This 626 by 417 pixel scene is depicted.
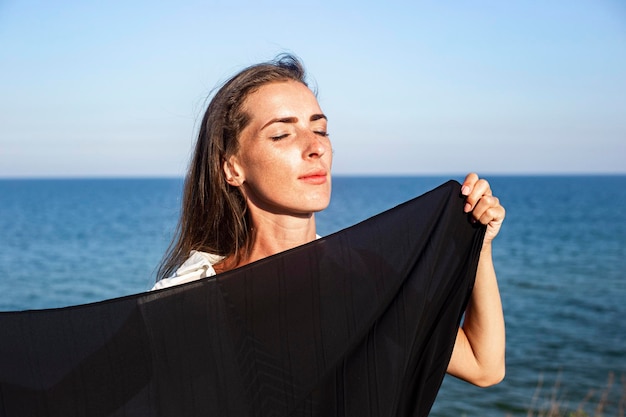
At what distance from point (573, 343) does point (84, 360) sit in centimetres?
1598

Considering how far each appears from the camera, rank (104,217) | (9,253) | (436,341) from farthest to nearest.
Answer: (104,217)
(9,253)
(436,341)

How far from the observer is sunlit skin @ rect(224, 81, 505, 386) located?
2633 mm

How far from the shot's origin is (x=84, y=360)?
7.63ft

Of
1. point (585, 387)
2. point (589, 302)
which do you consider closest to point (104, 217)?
point (589, 302)

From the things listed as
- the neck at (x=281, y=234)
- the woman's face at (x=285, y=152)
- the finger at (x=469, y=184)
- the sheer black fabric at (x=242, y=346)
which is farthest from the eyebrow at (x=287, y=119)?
the finger at (x=469, y=184)

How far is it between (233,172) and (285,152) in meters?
0.34

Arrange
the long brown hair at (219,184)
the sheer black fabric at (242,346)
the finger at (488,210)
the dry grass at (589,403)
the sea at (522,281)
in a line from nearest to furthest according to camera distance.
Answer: the sheer black fabric at (242,346) < the finger at (488,210) < the long brown hair at (219,184) < the dry grass at (589,403) < the sea at (522,281)

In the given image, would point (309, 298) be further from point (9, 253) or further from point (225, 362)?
point (9, 253)

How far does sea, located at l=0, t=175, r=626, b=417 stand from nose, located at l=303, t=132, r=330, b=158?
3.73 ft

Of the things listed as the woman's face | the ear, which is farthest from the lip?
the ear

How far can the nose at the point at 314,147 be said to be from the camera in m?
2.63

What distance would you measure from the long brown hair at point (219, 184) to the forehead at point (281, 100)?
28 mm

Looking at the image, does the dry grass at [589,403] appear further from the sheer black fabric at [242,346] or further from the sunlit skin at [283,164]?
the sheer black fabric at [242,346]

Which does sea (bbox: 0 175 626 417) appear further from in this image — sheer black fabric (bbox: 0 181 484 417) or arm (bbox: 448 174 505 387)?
arm (bbox: 448 174 505 387)
